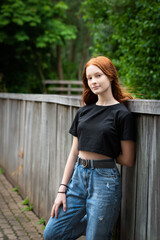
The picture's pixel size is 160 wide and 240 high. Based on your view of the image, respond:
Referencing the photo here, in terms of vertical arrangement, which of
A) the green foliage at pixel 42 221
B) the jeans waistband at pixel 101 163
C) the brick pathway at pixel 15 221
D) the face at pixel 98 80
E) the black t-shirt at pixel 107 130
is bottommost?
the brick pathway at pixel 15 221

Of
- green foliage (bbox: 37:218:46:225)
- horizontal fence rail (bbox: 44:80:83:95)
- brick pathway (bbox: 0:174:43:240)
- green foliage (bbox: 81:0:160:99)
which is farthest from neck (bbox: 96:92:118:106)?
horizontal fence rail (bbox: 44:80:83:95)

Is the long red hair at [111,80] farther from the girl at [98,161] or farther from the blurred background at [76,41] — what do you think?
the blurred background at [76,41]

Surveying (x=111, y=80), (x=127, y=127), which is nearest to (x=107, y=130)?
(x=127, y=127)

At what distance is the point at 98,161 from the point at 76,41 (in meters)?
24.7

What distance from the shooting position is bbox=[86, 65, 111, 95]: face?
103 inches

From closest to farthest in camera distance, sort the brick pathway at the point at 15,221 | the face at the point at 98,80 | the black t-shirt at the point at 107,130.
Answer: the black t-shirt at the point at 107,130 → the face at the point at 98,80 → the brick pathway at the point at 15,221

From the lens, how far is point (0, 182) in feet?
22.6

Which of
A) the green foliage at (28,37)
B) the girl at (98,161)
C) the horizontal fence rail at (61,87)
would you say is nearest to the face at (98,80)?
the girl at (98,161)

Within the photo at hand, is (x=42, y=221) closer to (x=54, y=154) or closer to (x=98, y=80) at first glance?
(x=54, y=154)

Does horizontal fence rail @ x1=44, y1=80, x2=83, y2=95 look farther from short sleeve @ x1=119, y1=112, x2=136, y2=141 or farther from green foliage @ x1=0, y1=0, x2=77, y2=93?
short sleeve @ x1=119, y1=112, x2=136, y2=141

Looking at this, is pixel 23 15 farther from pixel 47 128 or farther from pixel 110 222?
pixel 110 222

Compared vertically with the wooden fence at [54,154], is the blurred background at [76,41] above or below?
above

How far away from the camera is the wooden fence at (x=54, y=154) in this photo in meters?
2.32

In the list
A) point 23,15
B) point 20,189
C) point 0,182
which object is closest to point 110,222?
point 20,189
